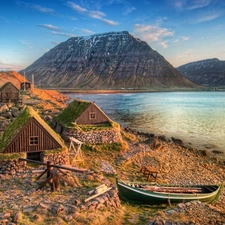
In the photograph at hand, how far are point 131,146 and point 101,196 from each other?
16377 mm

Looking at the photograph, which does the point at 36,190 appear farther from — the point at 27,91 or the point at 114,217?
the point at 27,91

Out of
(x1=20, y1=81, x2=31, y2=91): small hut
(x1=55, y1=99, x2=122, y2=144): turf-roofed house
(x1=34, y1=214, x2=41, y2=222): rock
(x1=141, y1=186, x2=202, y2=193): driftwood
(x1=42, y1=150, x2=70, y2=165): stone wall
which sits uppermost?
(x1=20, y1=81, x2=31, y2=91): small hut

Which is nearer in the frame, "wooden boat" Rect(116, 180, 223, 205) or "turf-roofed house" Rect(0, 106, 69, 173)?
"wooden boat" Rect(116, 180, 223, 205)

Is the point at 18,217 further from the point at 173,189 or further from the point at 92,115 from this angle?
the point at 92,115

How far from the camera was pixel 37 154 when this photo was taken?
2061 cm

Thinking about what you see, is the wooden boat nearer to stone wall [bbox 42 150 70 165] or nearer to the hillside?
stone wall [bbox 42 150 70 165]

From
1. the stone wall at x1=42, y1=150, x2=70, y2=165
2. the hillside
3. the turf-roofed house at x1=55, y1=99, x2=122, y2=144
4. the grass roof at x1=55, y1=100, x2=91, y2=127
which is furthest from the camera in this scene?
the hillside

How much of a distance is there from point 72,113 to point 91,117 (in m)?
3.30

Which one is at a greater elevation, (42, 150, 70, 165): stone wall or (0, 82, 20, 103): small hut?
(0, 82, 20, 103): small hut

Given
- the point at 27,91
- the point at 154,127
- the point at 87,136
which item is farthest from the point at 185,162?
the point at 27,91

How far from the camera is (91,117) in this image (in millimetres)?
30391

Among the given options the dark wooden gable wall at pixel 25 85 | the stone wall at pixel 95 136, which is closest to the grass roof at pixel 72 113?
the stone wall at pixel 95 136

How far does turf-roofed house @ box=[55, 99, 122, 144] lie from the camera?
91.6 ft

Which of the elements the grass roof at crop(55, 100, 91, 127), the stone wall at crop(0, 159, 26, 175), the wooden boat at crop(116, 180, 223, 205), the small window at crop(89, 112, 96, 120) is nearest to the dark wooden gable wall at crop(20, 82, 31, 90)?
the grass roof at crop(55, 100, 91, 127)
